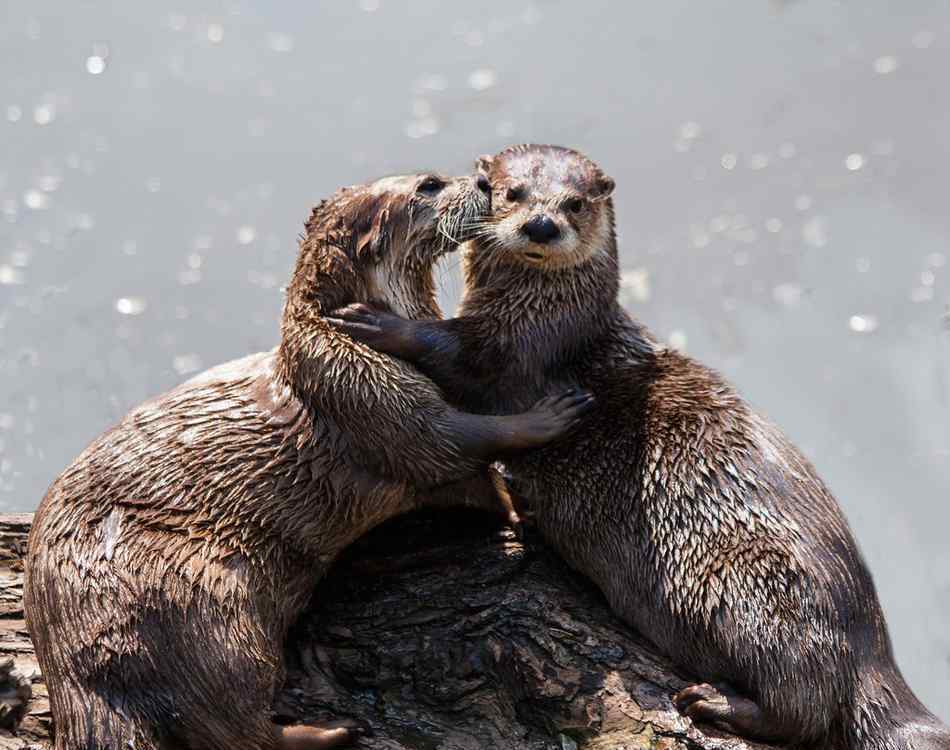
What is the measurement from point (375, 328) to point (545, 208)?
640mm

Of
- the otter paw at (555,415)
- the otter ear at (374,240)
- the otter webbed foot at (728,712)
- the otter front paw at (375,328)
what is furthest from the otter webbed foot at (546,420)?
the otter webbed foot at (728,712)

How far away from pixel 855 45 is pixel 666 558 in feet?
19.0

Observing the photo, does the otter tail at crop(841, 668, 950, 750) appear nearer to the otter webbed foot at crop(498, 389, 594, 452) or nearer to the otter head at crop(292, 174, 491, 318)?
the otter webbed foot at crop(498, 389, 594, 452)

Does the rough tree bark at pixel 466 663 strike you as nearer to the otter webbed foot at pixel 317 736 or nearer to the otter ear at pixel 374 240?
the otter webbed foot at pixel 317 736

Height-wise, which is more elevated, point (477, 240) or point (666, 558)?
point (477, 240)

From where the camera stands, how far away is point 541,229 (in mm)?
3990

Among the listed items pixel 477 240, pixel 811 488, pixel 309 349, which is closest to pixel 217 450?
pixel 309 349

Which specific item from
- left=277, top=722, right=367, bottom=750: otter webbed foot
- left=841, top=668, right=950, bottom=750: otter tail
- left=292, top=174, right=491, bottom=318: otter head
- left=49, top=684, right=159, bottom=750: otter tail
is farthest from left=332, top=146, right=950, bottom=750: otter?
left=49, top=684, right=159, bottom=750: otter tail

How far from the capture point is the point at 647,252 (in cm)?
750

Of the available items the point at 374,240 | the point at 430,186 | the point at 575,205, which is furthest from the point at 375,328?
the point at 575,205

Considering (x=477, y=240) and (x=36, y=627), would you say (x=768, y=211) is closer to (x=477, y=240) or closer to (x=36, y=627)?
(x=477, y=240)

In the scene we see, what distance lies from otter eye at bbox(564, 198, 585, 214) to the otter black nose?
0.50 ft

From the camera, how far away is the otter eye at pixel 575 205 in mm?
4148

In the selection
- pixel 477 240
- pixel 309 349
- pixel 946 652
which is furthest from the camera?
pixel 946 652
